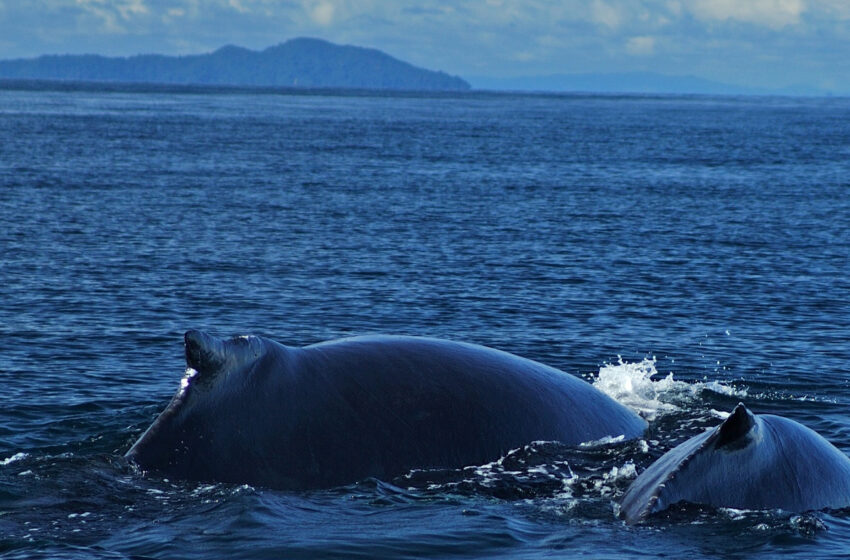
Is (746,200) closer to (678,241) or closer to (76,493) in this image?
(678,241)

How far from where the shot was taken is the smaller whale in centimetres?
877

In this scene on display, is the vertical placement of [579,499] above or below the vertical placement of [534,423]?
below

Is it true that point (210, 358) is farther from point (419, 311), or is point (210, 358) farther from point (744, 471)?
point (419, 311)

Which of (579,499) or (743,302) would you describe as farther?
(743,302)

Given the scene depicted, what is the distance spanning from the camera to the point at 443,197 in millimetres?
48969

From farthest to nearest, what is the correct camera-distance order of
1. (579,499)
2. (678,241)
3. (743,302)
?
(678,241)
(743,302)
(579,499)

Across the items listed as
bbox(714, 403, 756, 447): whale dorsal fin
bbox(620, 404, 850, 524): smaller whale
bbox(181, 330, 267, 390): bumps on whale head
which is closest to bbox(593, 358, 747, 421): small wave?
bbox(620, 404, 850, 524): smaller whale

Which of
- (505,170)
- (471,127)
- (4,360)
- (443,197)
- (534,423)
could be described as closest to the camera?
(534,423)

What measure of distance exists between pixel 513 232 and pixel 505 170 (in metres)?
28.2

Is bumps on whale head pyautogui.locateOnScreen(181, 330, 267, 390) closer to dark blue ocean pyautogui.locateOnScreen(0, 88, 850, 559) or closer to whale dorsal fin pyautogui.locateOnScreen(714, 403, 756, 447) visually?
dark blue ocean pyautogui.locateOnScreen(0, 88, 850, 559)

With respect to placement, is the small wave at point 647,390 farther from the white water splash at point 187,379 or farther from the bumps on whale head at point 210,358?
the white water splash at point 187,379

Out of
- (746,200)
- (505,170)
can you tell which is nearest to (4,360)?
(746,200)

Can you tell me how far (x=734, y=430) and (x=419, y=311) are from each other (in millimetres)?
14658

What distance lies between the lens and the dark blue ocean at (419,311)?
9258 mm
